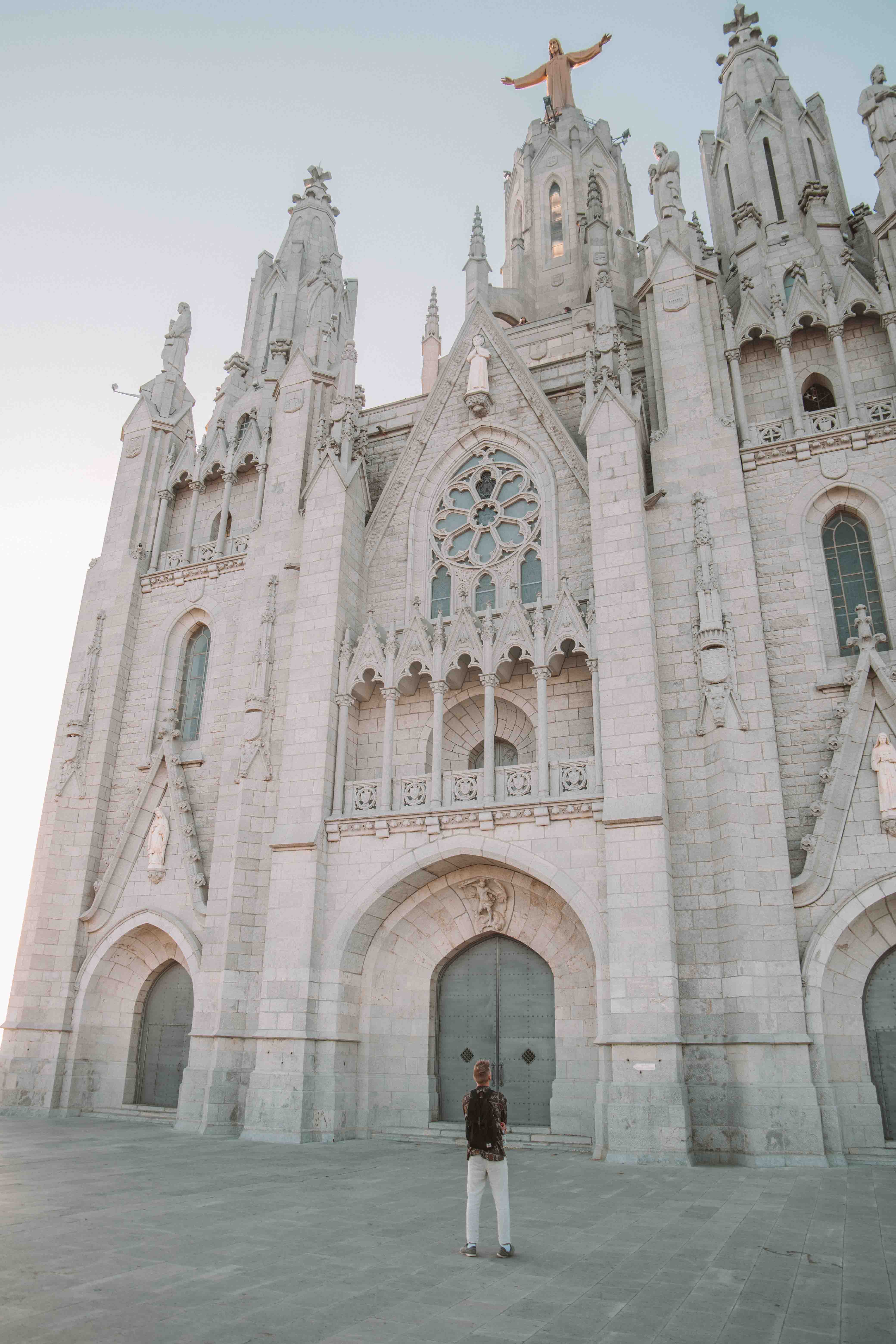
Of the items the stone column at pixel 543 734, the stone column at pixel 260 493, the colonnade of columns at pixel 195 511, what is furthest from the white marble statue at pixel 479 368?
the stone column at pixel 543 734

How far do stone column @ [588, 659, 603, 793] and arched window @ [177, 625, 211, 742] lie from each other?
31.4 feet

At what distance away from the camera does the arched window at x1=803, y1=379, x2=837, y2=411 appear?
63.8 ft

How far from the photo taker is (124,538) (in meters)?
24.2

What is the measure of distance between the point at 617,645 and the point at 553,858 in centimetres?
390

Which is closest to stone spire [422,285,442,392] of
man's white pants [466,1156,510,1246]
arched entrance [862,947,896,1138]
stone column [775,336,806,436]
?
stone column [775,336,806,436]

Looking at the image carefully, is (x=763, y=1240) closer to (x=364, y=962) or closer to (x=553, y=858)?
(x=553, y=858)

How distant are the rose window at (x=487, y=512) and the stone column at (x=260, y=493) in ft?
16.0

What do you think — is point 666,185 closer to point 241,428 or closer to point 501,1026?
point 241,428

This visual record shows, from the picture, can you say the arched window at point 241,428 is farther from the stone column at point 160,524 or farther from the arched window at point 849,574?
the arched window at point 849,574

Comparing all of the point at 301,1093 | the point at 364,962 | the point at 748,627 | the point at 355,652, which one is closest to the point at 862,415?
the point at 748,627

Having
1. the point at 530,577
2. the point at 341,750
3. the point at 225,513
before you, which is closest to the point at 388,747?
the point at 341,750

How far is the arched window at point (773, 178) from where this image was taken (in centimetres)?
2234

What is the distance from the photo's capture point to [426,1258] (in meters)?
7.05

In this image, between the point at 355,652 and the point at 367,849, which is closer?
the point at 367,849
